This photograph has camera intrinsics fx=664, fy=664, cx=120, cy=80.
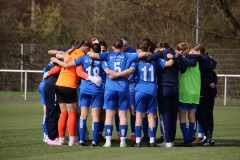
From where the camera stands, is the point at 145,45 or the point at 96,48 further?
the point at 96,48

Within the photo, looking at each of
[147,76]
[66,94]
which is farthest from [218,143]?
[66,94]

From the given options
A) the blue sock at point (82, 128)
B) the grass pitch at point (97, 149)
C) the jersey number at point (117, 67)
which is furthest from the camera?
the blue sock at point (82, 128)

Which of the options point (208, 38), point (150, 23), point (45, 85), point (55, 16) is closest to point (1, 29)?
point (55, 16)

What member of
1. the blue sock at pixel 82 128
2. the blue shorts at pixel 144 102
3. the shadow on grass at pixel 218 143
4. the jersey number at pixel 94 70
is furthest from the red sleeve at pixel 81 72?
the shadow on grass at pixel 218 143

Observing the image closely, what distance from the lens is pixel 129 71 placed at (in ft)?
40.2

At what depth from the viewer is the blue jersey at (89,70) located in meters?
12.5

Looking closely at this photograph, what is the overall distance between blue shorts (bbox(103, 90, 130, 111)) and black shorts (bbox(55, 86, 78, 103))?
66 centimetres

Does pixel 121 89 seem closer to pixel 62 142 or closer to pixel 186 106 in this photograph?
pixel 186 106

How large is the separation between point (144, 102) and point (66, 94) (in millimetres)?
1482

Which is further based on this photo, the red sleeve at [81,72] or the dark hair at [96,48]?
the dark hair at [96,48]

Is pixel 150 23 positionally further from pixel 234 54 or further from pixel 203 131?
pixel 203 131

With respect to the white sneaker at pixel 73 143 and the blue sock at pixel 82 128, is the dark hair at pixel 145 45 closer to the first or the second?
the blue sock at pixel 82 128

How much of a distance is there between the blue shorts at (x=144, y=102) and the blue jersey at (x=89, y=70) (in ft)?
2.40

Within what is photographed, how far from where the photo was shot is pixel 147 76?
12461 millimetres
